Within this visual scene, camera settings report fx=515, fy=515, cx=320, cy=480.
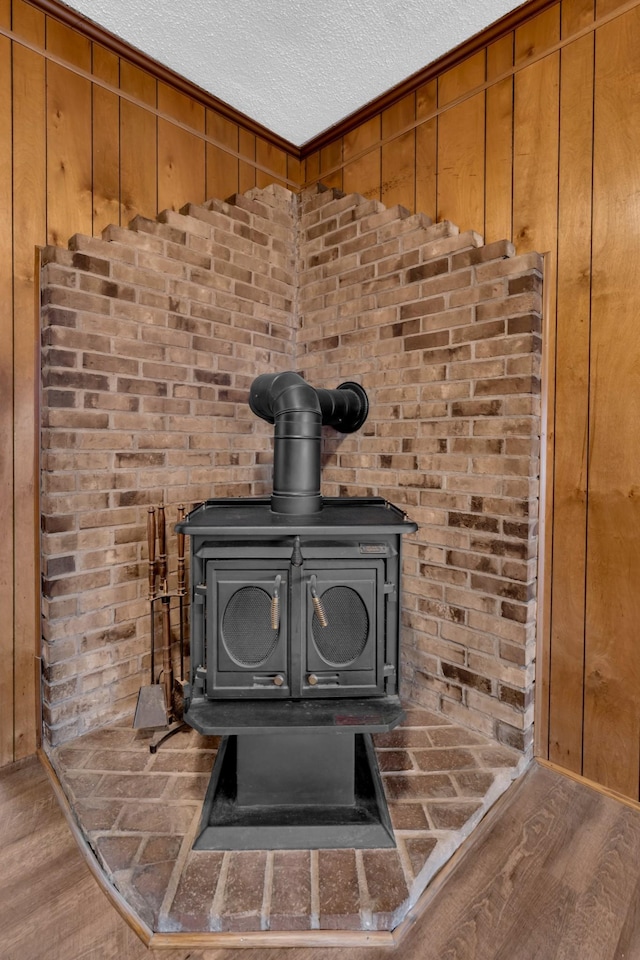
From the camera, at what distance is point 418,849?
1.39 m

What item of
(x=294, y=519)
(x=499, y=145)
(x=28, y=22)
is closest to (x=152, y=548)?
(x=294, y=519)


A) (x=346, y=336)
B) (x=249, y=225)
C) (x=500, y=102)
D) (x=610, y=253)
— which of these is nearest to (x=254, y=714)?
(x=346, y=336)

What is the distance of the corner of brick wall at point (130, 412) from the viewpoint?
1.79 meters

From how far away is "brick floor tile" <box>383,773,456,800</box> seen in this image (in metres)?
1.59

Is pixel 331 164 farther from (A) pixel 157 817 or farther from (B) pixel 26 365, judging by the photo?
(A) pixel 157 817

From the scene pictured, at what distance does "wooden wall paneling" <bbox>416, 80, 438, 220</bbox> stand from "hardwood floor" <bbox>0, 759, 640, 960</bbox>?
217 cm

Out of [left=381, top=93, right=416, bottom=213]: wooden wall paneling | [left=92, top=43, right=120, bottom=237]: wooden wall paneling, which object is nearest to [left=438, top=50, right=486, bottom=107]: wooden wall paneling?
[left=381, top=93, right=416, bottom=213]: wooden wall paneling

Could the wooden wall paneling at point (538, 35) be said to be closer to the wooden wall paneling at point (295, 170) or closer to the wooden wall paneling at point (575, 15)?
the wooden wall paneling at point (575, 15)

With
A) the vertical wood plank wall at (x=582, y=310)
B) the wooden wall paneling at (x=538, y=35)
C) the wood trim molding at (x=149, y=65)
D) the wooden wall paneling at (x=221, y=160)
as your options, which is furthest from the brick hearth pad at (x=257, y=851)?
the wood trim molding at (x=149, y=65)

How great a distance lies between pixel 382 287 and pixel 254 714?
5.65 ft

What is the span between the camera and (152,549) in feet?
6.05

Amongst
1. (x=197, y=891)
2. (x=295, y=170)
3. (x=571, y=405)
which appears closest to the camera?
(x=197, y=891)

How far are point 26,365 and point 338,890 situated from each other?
1.81 m

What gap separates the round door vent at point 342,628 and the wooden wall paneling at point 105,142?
5.20ft
